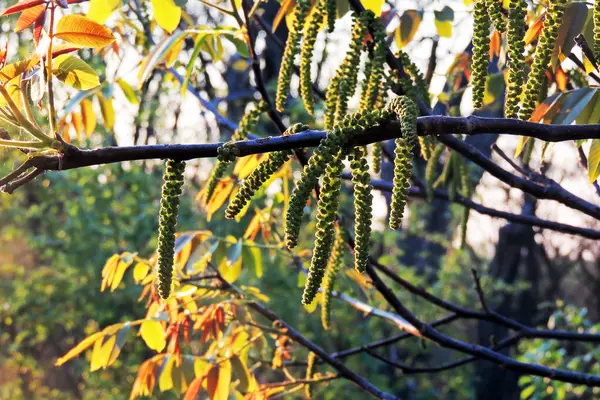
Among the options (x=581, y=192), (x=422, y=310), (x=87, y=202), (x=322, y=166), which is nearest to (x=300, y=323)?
(x=422, y=310)

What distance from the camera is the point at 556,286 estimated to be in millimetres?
17969

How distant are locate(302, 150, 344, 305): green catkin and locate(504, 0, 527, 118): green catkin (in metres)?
0.41

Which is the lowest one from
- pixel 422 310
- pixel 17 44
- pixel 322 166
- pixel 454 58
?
pixel 422 310

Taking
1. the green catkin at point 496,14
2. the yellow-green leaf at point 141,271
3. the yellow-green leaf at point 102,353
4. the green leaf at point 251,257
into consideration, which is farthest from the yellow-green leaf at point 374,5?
the yellow-green leaf at point 102,353

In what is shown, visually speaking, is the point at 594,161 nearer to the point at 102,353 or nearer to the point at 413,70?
A: the point at 413,70

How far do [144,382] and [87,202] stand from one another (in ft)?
30.3

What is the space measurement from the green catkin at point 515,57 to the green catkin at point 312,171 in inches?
14.3

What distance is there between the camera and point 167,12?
1.75 metres

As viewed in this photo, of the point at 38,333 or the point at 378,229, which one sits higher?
the point at 378,229

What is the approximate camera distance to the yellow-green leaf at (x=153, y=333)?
263cm

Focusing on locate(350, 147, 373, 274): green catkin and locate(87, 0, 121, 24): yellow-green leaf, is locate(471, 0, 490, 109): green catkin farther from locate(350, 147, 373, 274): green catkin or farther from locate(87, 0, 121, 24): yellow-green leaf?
locate(87, 0, 121, 24): yellow-green leaf

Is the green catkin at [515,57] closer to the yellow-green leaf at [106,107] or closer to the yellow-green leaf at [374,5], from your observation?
the yellow-green leaf at [374,5]

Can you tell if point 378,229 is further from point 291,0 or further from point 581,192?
point 291,0

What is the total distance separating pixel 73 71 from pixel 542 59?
2.96 ft
